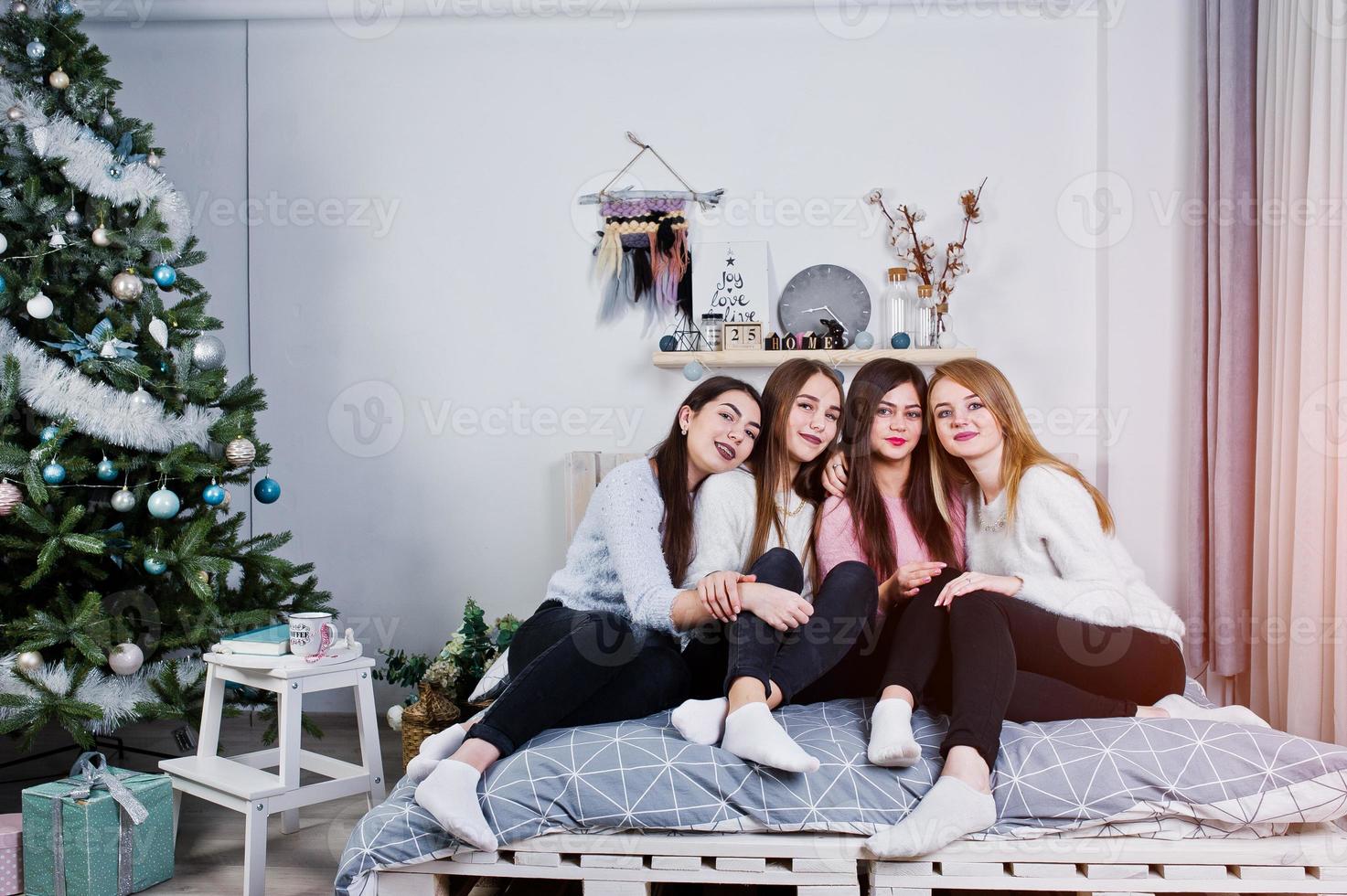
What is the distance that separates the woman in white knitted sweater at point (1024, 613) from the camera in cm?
159

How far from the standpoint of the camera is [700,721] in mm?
1645

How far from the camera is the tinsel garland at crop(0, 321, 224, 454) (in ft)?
6.89

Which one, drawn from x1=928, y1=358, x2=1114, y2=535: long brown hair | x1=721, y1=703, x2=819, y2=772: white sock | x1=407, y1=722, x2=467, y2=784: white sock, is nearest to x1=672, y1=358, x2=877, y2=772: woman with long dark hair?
x1=721, y1=703, x2=819, y2=772: white sock

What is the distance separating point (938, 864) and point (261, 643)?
140cm

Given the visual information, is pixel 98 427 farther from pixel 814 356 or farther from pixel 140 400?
pixel 814 356

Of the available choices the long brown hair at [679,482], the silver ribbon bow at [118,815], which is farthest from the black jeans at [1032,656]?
the silver ribbon bow at [118,815]

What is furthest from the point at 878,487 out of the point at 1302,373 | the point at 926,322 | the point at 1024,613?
the point at 1302,373

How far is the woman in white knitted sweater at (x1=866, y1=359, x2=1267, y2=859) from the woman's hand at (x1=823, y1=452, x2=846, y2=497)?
22cm

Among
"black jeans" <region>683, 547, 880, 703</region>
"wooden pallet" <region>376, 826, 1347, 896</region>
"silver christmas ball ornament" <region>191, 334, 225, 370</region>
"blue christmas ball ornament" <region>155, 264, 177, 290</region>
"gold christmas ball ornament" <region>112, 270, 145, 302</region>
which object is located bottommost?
"wooden pallet" <region>376, 826, 1347, 896</region>

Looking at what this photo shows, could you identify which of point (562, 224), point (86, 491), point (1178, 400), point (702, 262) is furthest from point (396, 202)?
point (1178, 400)

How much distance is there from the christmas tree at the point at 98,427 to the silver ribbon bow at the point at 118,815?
0.27m

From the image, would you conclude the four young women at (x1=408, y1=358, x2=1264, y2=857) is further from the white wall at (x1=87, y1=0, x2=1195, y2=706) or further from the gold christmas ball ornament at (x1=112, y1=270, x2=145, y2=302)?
the gold christmas ball ornament at (x1=112, y1=270, x2=145, y2=302)

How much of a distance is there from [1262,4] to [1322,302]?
0.84 metres

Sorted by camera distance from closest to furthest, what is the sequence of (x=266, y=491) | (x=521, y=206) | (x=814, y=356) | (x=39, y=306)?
(x=39, y=306)
(x=266, y=491)
(x=814, y=356)
(x=521, y=206)
